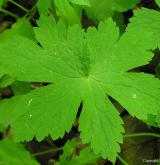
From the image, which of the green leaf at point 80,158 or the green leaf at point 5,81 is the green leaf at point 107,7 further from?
the green leaf at point 80,158

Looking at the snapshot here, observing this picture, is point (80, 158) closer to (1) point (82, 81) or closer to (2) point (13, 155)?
(2) point (13, 155)

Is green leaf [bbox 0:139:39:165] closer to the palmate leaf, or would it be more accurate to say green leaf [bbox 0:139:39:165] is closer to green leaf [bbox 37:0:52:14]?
the palmate leaf

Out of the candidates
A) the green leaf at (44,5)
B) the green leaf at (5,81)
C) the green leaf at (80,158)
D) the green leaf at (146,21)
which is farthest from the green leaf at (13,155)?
the green leaf at (146,21)

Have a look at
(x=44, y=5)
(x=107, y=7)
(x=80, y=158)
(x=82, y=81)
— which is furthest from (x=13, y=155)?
(x=107, y=7)

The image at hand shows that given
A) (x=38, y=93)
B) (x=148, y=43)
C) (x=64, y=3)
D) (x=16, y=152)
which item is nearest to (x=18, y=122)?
(x=38, y=93)

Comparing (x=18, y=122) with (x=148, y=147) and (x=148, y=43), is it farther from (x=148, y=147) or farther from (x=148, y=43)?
(x=148, y=147)

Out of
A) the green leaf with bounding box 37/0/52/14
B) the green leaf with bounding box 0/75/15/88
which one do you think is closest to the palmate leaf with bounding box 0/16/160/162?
the green leaf with bounding box 37/0/52/14
